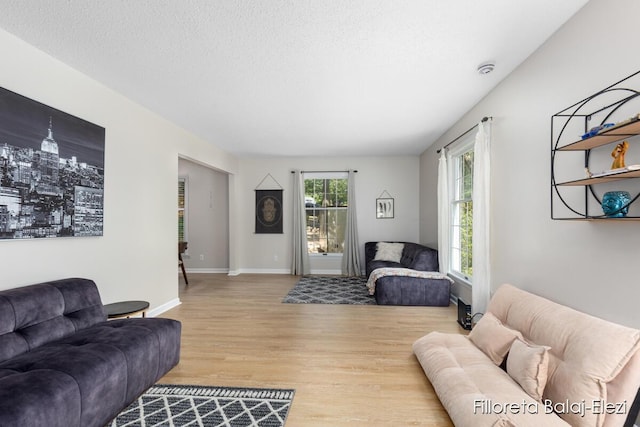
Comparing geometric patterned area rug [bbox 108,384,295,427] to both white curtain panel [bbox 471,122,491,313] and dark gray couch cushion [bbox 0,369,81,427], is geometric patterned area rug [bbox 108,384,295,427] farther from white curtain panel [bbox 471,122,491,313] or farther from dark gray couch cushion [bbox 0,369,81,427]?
white curtain panel [bbox 471,122,491,313]

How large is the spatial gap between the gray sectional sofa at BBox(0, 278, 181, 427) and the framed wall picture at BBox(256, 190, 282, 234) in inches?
173

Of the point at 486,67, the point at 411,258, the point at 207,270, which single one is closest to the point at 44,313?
the point at 486,67

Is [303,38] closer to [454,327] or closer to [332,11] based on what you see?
[332,11]

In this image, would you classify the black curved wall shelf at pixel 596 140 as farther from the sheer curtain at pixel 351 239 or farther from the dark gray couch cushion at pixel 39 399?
the sheer curtain at pixel 351 239

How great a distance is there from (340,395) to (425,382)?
672 millimetres

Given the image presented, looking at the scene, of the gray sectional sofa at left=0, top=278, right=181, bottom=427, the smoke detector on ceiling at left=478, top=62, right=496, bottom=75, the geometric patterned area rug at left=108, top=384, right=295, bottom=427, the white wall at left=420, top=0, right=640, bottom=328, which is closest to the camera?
the gray sectional sofa at left=0, top=278, right=181, bottom=427

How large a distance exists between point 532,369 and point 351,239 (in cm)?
494

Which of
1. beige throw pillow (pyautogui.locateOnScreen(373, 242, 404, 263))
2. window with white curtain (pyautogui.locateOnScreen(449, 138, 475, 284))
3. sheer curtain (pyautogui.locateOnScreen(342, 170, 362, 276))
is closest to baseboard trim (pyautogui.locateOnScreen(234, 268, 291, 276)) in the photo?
sheer curtain (pyautogui.locateOnScreen(342, 170, 362, 276))

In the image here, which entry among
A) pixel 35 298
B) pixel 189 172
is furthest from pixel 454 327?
pixel 189 172

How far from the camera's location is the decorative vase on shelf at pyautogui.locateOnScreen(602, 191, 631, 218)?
1651 millimetres

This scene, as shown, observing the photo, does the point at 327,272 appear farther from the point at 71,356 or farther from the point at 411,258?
the point at 71,356

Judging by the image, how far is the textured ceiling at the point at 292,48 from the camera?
1983mm

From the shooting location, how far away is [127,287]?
11.2 feet

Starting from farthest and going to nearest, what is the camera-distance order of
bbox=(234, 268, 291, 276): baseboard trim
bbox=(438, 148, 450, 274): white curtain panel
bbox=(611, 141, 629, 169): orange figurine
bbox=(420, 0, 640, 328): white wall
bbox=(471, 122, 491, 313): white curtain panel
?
bbox=(234, 268, 291, 276): baseboard trim < bbox=(438, 148, 450, 274): white curtain panel < bbox=(471, 122, 491, 313): white curtain panel < bbox=(420, 0, 640, 328): white wall < bbox=(611, 141, 629, 169): orange figurine
